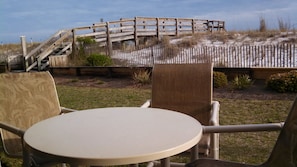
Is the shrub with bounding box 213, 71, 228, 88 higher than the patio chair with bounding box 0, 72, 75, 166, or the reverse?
the patio chair with bounding box 0, 72, 75, 166

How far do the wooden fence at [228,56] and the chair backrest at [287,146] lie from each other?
701cm

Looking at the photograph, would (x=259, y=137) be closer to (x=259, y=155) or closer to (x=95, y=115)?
(x=259, y=155)

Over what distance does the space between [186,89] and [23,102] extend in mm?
1431

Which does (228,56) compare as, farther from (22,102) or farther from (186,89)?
(22,102)

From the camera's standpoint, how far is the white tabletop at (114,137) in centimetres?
125

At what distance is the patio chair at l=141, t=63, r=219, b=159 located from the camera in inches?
108

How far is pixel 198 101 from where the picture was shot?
2781 mm

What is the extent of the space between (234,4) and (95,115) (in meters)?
10.6

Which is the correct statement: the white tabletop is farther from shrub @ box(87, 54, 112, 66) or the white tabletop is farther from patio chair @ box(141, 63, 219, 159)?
shrub @ box(87, 54, 112, 66)

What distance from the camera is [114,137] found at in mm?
1463

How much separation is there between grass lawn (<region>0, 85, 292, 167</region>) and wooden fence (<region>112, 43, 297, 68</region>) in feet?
9.45

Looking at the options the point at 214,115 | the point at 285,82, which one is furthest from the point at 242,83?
the point at 214,115

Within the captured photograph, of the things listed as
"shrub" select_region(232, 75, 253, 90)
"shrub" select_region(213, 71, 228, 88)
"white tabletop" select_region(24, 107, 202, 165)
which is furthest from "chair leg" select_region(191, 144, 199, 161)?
"shrub" select_region(213, 71, 228, 88)

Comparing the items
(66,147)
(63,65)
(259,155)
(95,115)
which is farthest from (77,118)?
(63,65)
